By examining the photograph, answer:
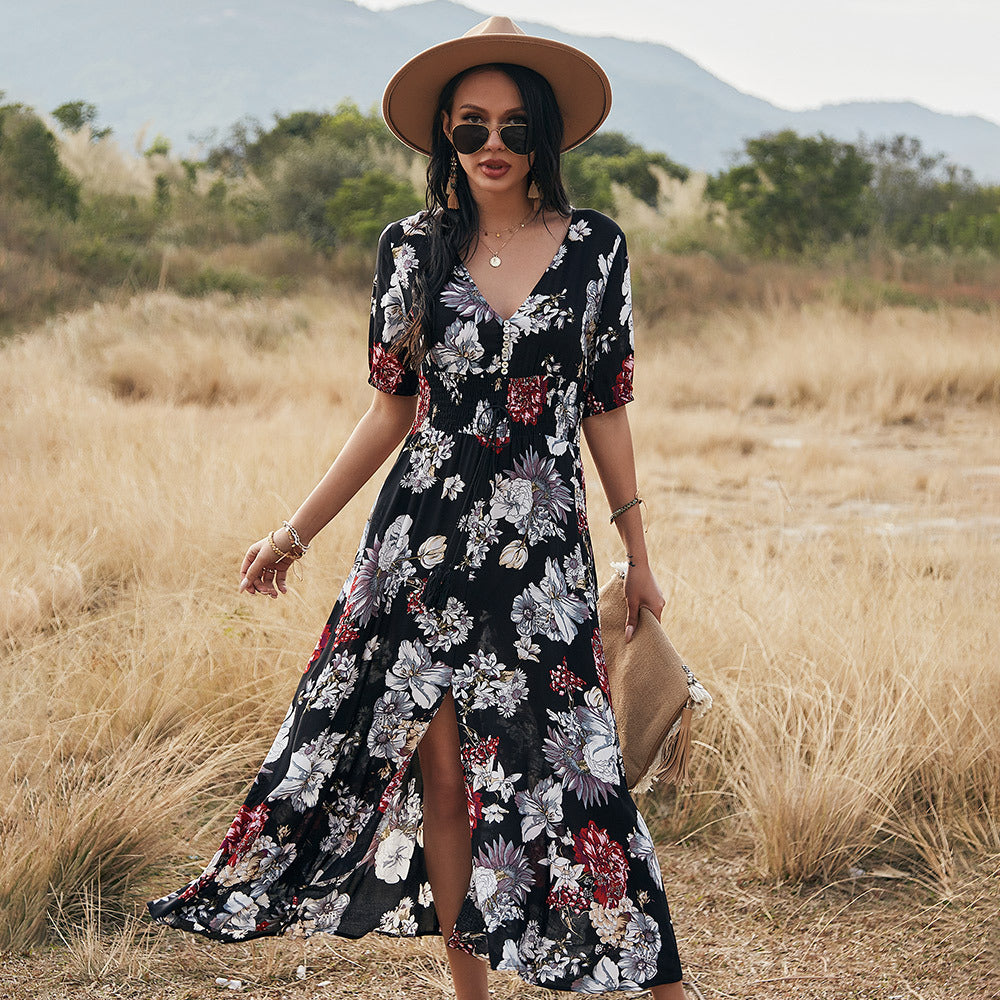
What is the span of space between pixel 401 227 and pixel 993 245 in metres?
16.0

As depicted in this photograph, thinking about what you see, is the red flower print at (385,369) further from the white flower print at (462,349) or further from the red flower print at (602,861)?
the red flower print at (602,861)

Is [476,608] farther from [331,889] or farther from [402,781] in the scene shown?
[331,889]

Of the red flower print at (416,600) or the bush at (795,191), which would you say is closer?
the red flower print at (416,600)

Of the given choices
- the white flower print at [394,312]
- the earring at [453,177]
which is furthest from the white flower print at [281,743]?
the earring at [453,177]

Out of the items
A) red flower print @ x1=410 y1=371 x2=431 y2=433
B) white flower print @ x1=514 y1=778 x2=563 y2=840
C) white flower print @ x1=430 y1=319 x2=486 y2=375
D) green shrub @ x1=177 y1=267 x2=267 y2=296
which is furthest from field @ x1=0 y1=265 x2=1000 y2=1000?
green shrub @ x1=177 y1=267 x2=267 y2=296

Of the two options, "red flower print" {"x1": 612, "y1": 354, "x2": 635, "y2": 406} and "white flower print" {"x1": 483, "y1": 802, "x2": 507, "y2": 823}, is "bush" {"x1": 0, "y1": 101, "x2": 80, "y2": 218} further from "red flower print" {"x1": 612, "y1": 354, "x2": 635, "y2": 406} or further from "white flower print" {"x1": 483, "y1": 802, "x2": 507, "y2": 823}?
"white flower print" {"x1": 483, "y1": 802, "x2": 507, "y2": 823}

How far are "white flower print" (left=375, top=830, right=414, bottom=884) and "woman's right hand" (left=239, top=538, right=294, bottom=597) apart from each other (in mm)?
502

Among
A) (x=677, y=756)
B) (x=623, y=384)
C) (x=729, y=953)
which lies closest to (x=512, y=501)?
(x=623, y=384)

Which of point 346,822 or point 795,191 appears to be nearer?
point 346,822

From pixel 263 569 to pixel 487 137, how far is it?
0.86m

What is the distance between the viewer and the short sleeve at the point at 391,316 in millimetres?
1902

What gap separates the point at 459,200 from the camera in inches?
79.2

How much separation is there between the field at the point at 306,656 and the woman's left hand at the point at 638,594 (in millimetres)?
888

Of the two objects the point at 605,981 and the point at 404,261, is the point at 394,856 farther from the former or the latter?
the point at 404,261
